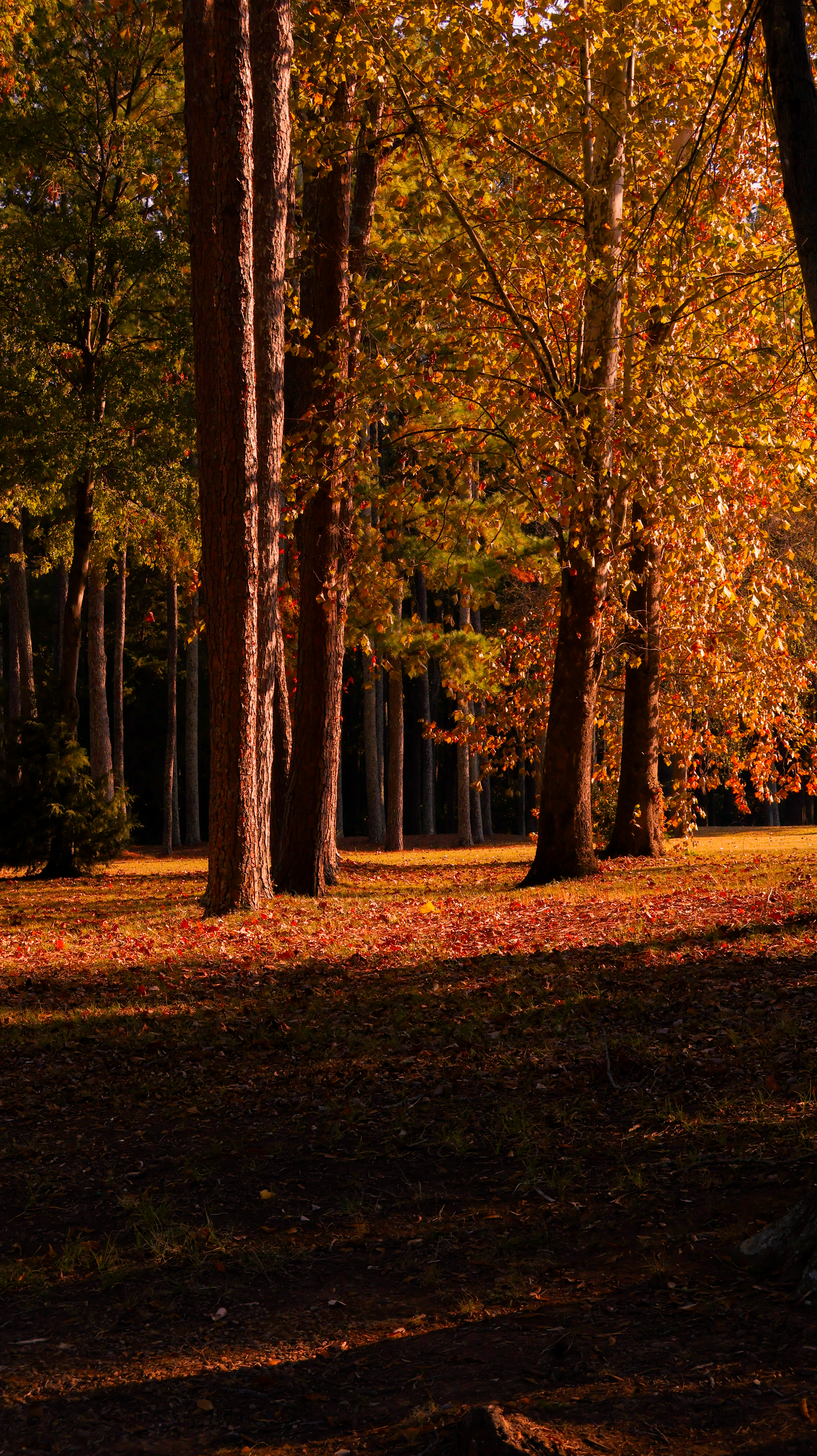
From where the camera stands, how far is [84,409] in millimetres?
17172

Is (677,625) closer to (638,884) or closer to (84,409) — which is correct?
(638,884)

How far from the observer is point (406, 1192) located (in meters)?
4.55

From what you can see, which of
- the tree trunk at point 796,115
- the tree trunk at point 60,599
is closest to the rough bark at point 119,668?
the tree trunk at point 60,599

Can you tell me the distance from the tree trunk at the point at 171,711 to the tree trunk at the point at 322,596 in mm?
11301

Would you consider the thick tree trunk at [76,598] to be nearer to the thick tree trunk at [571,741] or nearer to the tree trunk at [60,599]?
the tree trunk at [60,599]

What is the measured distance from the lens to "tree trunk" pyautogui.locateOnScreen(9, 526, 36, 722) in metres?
22.9

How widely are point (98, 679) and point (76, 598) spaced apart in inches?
167

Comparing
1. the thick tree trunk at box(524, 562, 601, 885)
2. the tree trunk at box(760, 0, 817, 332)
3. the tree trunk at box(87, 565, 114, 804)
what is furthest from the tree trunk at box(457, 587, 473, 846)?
the tree trunk at box(760, 0, 817, 332)

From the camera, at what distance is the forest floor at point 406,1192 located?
298 centimetres

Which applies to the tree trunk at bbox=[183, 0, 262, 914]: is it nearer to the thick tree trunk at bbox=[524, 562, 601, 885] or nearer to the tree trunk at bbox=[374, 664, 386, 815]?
the thick tree trunk at bbox=[524, 562, 601, 885]

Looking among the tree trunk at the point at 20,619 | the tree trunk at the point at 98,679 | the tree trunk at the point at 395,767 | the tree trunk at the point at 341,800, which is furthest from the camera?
the tree trunk at the point at 341,800

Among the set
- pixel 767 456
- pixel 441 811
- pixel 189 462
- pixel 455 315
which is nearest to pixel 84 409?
pixel 189 462

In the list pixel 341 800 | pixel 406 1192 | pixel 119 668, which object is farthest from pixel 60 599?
pixel 406 1192

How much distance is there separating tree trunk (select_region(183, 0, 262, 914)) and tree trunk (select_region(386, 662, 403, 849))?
1219 cm
